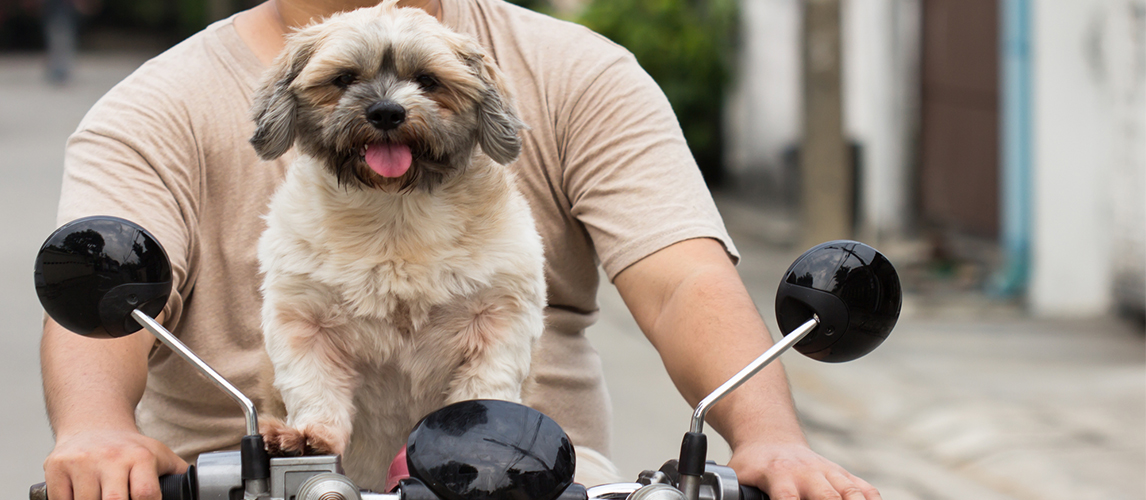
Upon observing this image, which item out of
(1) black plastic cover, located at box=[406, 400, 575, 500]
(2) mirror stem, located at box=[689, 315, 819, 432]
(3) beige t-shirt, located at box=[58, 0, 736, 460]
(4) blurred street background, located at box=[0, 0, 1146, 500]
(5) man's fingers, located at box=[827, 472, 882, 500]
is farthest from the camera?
(4) blurred street background, located at box=[0, 0, 1146, 500]

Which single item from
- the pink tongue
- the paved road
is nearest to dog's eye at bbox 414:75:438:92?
the pink tongue

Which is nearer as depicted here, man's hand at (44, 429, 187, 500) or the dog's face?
man's hand at (44, 429, 187, 500)

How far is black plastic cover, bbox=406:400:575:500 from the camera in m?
1.42

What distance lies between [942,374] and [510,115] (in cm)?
590

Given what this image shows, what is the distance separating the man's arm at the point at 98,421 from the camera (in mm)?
1636

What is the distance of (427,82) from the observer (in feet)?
6.00

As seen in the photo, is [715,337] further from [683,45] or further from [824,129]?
[683,45]

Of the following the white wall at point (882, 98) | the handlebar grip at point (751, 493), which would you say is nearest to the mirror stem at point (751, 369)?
the handlebar grip at point (751, 493)

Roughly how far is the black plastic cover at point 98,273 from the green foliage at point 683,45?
1187 centimetres

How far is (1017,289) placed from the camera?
9039 mm

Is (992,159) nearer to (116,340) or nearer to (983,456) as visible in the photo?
(983,456)

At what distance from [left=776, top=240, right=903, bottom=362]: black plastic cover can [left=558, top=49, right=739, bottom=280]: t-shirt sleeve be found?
50cm

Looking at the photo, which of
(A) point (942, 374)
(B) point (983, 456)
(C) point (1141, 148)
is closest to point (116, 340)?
(B) point (983, 456)

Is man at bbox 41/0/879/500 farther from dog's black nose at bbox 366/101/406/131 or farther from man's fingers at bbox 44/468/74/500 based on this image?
dog's black nose at bbox 366/101/406/131
